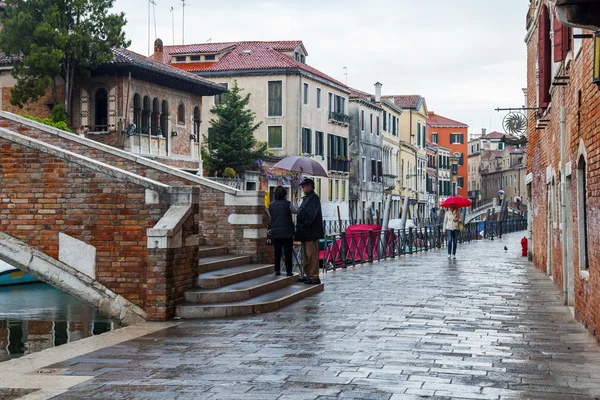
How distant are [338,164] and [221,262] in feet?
136

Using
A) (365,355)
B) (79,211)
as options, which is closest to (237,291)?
(79,211)

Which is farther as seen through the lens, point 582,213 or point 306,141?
point 306,141

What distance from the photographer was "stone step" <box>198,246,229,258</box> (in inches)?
558

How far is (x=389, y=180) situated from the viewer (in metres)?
66.9

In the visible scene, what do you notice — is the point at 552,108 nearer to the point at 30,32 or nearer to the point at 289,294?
the point at 289,294

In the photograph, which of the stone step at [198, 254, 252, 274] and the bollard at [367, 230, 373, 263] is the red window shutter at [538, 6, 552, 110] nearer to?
the stone step at [198, 254, 252, 274]

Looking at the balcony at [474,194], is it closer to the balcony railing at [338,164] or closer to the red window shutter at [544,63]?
the balcony railing at [338,164]

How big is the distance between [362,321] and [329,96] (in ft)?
142

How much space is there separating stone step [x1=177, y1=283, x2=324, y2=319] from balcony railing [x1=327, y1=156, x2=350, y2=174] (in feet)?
131

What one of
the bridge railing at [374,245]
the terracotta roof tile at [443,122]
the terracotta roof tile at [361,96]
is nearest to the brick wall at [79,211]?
the bridge railing at [374,245]

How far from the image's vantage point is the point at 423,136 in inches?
3152

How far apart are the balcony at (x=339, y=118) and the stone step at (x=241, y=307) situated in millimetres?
40344

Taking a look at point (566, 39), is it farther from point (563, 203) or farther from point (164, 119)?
point (164, 119)

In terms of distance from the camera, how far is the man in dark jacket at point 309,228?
47.2 feet
